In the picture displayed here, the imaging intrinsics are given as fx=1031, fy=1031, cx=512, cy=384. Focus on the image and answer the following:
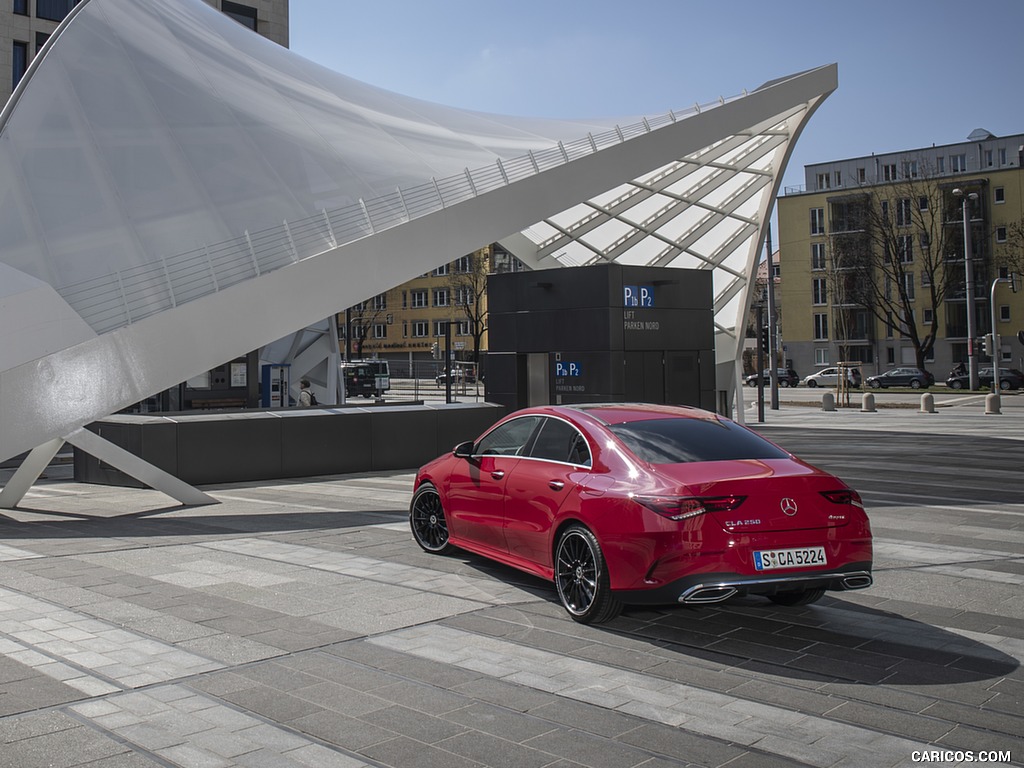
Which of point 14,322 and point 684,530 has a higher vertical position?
point 14,322

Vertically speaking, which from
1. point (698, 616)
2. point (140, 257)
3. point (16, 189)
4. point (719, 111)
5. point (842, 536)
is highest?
point (719, 111)

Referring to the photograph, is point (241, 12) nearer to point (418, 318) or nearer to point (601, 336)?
point (601, 336)

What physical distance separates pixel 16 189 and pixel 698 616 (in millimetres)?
12155

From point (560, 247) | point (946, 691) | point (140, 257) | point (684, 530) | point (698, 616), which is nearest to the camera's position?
point (946, 691)

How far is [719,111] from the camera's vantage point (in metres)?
21.0

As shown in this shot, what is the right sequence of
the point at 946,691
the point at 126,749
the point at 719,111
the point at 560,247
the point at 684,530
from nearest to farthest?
the point at 126,749
the point at 946,691
the point at 684,530
the point at 719,111
the point at 560,247

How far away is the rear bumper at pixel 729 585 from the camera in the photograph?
6355 mm

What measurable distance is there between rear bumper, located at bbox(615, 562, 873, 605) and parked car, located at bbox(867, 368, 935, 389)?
6538cm

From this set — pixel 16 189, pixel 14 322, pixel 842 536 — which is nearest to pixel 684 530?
pixel 842 536

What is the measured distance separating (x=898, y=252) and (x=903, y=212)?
31.8 ft

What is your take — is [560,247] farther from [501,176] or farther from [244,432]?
[244,432]

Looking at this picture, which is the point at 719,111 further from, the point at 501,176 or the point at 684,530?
the point at 684,530

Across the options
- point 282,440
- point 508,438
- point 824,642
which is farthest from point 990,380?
point 824,642

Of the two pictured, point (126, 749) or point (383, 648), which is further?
point (383, 648)
